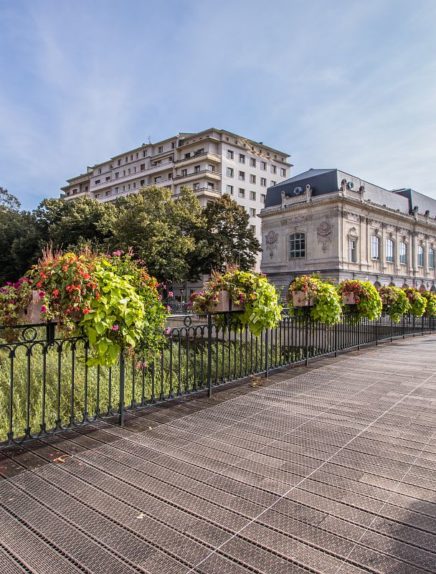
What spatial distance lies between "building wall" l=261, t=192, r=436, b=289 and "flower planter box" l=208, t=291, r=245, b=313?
3219 centimetres

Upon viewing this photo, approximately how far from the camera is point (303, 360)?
721cm

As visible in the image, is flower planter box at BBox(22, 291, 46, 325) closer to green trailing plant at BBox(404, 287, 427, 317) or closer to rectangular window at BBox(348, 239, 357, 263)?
green trailing plant at BBox(404, 287, 427, 317)

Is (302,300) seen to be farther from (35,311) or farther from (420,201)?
(420,201)

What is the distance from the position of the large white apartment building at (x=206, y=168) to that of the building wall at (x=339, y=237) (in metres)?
9.96

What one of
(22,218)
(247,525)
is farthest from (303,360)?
(22,218)

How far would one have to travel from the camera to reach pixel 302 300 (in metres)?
7.22

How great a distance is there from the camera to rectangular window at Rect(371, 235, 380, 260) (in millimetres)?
40906

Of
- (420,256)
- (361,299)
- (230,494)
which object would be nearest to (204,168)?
(420,256)

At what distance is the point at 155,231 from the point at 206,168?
25999 mm

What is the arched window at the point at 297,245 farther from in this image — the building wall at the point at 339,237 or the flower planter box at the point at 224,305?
the flower planter box at the point at 224,305

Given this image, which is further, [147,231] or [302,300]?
[147,231]

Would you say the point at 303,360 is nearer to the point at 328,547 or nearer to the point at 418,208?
the point at 328,547

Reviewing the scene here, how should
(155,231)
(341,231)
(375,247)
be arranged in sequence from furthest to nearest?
(375,247) < (341,231) < (155,231)

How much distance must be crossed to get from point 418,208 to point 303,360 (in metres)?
47.9
